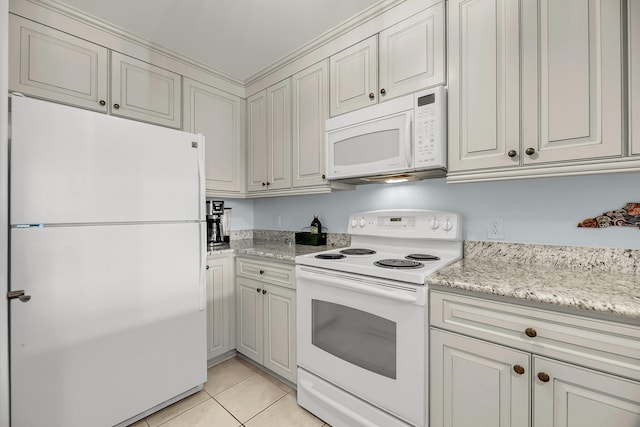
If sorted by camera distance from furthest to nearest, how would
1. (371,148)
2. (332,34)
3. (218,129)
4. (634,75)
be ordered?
(218,129), (332,34), (371,148), (634,75)

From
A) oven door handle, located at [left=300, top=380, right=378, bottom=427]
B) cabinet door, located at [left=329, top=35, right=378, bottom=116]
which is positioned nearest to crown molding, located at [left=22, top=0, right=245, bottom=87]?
→ cabinet door, located at [left=329, top=35, right=378, bottom=116]

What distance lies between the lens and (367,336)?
141 cm

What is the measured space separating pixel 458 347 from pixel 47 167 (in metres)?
1.97

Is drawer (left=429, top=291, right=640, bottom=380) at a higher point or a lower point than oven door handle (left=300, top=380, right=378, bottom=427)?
higher

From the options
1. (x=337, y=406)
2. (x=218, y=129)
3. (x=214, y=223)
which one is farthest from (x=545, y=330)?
(x=218, y=129)

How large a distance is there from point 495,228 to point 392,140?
2.56 feet

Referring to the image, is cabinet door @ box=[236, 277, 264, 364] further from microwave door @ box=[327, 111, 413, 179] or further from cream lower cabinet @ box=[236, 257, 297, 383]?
microwave door @ box=[327, 111, 413, 179]

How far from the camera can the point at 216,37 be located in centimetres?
202

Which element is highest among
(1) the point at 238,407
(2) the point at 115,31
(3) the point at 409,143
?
(2) the point at 115,31

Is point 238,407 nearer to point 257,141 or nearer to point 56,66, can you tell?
point 257,141

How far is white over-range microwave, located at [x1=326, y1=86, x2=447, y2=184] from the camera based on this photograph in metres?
1.48

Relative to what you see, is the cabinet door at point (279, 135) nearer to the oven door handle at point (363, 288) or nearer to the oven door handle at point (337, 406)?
the oven door handle at point (363, 288)

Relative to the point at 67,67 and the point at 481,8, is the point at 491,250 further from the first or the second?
the point at 67,67

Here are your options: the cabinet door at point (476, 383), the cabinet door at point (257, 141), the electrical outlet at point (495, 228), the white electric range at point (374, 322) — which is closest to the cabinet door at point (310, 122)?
the cabinet door at point (257, 141)
